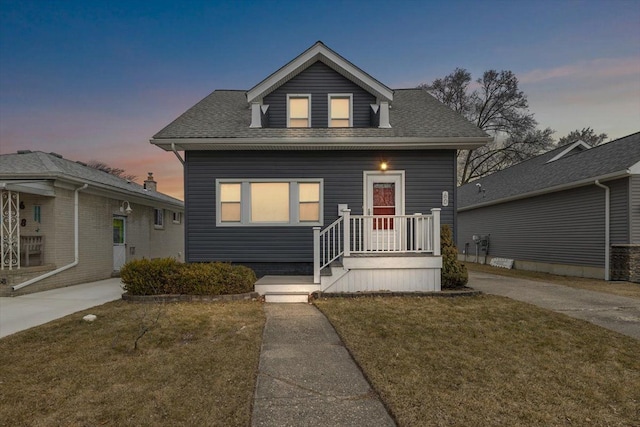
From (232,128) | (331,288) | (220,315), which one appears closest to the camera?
(220,315)

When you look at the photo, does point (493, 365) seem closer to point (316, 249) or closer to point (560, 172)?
point (316, 249)

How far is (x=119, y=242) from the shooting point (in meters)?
12.4

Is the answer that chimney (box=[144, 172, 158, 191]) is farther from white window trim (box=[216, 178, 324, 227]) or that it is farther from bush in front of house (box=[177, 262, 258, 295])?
bush in front of house (box=[177, 262, 258, 295])

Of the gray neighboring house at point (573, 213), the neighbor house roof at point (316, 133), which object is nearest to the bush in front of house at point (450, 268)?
the neighbor house roof at point (316, 133)

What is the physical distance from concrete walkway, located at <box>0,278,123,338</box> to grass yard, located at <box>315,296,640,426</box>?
529cm

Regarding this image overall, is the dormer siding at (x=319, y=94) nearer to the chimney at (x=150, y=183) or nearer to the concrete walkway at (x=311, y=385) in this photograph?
the concrete walkway at (x=311, y=385)

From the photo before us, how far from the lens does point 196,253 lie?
913cm

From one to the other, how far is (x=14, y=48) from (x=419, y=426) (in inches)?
831

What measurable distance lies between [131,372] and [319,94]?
8673 mm

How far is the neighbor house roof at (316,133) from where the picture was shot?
28.5ft

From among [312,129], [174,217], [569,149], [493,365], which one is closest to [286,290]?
[493,365]

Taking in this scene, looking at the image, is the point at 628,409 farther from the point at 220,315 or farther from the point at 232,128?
the point at 232,128

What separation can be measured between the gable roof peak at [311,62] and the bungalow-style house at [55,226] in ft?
20.1

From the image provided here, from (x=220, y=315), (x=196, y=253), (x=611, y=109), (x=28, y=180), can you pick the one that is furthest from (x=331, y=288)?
(x=611, y=109)
